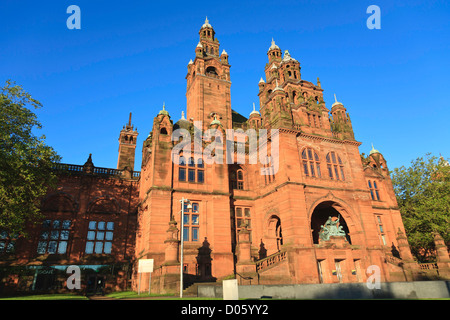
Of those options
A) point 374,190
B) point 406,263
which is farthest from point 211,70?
point 406,263

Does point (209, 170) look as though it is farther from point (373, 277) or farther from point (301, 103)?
point (373, 277)

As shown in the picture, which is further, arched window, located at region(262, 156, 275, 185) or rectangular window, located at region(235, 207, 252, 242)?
rectangular window, located at region(235, 207, 252, 242)

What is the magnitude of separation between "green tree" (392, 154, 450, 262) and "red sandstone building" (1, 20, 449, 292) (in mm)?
3643

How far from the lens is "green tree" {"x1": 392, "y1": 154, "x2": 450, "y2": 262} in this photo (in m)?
36.8

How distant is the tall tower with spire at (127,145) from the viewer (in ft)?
152

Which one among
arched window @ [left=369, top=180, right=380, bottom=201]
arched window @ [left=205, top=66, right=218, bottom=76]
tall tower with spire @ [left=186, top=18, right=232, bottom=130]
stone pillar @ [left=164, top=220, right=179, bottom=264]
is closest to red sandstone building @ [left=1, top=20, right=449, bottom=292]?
stone pillar @ [left=164, top=220, right=179, bottom=264]

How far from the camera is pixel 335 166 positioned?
111 feet

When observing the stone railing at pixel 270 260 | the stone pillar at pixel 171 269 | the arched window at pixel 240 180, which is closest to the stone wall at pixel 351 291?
the stone pillar at pixel 171 269

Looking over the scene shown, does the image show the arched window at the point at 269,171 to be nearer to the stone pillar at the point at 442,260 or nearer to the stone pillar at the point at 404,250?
the stone pillar at the point at 404,250

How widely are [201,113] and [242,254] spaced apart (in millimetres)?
21824

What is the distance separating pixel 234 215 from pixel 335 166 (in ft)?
43.5

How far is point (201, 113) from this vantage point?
4056 centimetres

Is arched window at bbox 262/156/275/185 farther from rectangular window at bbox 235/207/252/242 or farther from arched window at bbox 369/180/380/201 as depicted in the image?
arched window at bbox 369/180/380/201

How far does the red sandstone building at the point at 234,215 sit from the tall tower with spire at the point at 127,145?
9.97 metres
